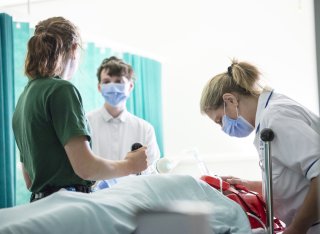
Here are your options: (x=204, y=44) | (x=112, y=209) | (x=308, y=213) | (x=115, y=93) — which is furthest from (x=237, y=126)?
(x=204, y=44)

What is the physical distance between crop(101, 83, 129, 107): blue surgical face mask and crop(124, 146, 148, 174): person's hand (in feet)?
4.86

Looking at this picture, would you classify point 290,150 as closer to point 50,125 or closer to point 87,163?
point 87,163

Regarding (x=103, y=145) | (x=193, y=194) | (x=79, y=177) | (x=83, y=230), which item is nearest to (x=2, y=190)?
(x=103, y=145)

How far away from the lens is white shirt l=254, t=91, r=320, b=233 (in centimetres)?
134

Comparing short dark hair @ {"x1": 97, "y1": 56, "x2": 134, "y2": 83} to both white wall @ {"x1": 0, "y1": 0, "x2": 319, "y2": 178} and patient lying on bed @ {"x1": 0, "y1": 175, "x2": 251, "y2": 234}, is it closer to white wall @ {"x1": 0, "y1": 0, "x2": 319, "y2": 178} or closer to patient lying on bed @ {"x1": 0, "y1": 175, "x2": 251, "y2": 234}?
white wall @ {"x1": 0, "y1": 0, "x2": 319, "y2": 178}

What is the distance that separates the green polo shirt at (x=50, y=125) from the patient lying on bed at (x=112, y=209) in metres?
0.26

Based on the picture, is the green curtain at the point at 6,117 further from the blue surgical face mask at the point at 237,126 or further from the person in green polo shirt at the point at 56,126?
the blue surgical face mask at the point at 237,126

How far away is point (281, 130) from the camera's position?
1.39 meters

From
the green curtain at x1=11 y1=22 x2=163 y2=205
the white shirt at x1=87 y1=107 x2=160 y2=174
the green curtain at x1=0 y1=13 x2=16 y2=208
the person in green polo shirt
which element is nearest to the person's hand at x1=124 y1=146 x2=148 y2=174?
the person in green polo shirt

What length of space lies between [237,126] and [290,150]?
416 mm

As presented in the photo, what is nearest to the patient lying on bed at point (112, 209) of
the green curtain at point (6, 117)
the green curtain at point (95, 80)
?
the green curtain at point (95, 80)

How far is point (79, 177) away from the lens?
136 cm

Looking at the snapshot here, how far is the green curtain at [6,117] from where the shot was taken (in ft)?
7.69

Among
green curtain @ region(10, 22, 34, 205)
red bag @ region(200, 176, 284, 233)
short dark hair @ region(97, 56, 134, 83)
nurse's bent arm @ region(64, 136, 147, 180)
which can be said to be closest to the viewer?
nurse's bent arm @ region(64, 136, 147, 180)
